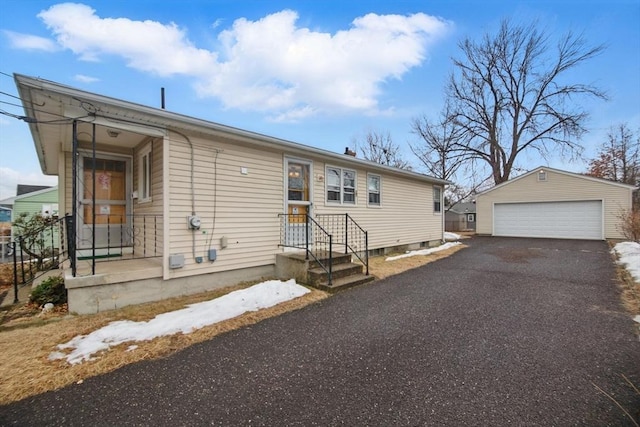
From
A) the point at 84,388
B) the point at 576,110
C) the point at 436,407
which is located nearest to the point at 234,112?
the point at 84,388

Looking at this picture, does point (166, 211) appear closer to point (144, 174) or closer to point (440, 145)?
point (144, 174)

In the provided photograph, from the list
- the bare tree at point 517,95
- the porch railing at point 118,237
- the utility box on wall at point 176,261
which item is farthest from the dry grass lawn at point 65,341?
the bare tree at point 517,95

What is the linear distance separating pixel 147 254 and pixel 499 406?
20.5ft

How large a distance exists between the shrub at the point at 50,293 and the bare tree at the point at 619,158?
1379 inches

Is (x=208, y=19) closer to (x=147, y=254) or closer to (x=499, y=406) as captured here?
(x=147, y=254)

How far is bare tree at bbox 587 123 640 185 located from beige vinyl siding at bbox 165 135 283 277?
103ft

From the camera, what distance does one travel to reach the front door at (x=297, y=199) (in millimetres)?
7160

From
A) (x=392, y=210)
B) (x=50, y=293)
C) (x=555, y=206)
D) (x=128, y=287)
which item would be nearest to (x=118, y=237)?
(x=50, y=293)

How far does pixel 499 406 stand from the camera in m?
2.33

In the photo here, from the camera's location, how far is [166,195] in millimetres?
5078

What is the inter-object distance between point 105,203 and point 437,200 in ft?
41.0

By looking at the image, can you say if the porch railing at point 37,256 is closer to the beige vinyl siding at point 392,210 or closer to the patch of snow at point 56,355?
the patch of snow at point 56,355

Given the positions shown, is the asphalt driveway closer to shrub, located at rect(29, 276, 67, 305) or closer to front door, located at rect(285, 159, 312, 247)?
front door, located at rect(285, 159, 312, 247)

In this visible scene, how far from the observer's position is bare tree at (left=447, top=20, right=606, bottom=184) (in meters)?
20.6
